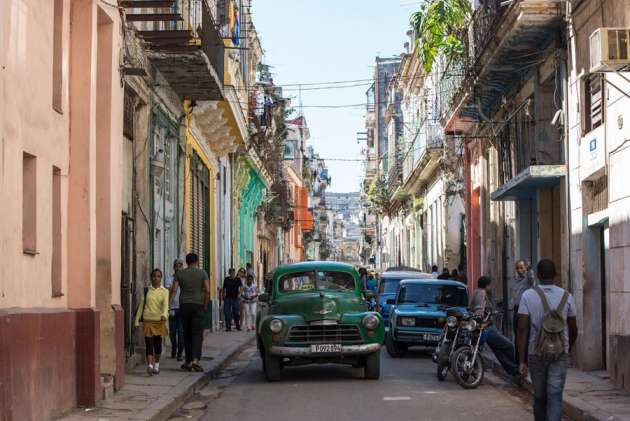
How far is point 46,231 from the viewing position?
41.5 feet

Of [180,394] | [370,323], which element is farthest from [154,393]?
[370,323]

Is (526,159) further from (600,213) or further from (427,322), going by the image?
(600,213)

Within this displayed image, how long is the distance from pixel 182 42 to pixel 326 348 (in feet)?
20.1

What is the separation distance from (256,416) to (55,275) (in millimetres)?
2829

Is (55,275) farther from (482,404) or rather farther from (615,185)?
(615,185)

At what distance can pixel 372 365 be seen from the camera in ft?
59.6

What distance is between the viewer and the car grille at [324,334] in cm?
1803

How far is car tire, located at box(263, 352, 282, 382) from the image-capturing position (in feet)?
59.5

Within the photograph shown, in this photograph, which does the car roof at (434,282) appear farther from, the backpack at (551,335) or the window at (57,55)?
the backpack at (551,335)

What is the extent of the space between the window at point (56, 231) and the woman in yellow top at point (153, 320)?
450cm

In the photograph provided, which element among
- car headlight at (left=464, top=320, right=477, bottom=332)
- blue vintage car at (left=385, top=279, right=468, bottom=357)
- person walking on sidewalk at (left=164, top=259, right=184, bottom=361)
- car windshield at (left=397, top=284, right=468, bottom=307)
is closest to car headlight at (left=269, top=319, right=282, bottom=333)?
car headlight at (left=464, top=320, right=477, bottom=332)

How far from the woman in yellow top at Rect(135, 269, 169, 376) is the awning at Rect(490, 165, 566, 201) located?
22.9 feet

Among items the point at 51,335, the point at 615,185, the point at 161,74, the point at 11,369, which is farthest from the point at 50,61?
the point at 161,74

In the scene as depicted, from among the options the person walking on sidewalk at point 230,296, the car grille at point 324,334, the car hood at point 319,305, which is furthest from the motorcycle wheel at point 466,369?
the person walking on sidewalk at point 230,296
